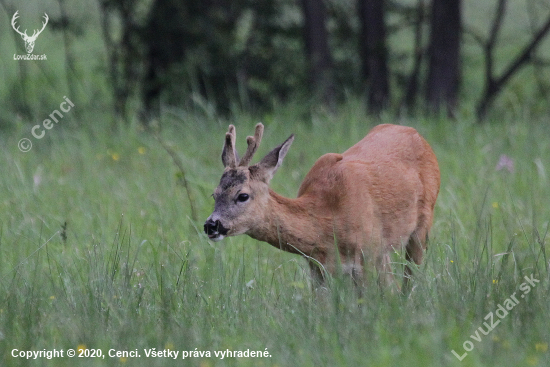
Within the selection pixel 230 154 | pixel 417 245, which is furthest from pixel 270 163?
pixel 417 245

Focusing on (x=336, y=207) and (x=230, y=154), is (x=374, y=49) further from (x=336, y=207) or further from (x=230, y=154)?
(x=230, y=154)

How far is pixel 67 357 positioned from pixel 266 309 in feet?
3.61

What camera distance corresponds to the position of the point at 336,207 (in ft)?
15.8

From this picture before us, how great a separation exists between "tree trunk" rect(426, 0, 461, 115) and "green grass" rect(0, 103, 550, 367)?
238 centimetres

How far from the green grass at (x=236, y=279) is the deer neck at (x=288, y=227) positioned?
13cm

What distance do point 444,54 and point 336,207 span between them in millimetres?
6365

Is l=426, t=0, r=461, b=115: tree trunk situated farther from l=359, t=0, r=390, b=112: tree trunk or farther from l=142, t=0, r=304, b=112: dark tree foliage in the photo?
l=142, t=0, r=304, b=112: dark tree foliage

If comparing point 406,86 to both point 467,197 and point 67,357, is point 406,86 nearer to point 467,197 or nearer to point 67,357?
point 467,197

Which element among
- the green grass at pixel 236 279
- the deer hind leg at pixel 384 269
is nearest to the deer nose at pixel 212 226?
the green grass at pixel 236 279

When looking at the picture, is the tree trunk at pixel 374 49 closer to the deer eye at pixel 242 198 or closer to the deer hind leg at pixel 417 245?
the deer hind leg at pixel 417 245

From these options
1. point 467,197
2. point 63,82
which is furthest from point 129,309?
point 63,82

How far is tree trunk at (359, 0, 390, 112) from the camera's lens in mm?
11836

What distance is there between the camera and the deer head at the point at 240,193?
175 inches

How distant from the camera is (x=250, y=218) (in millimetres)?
4523
